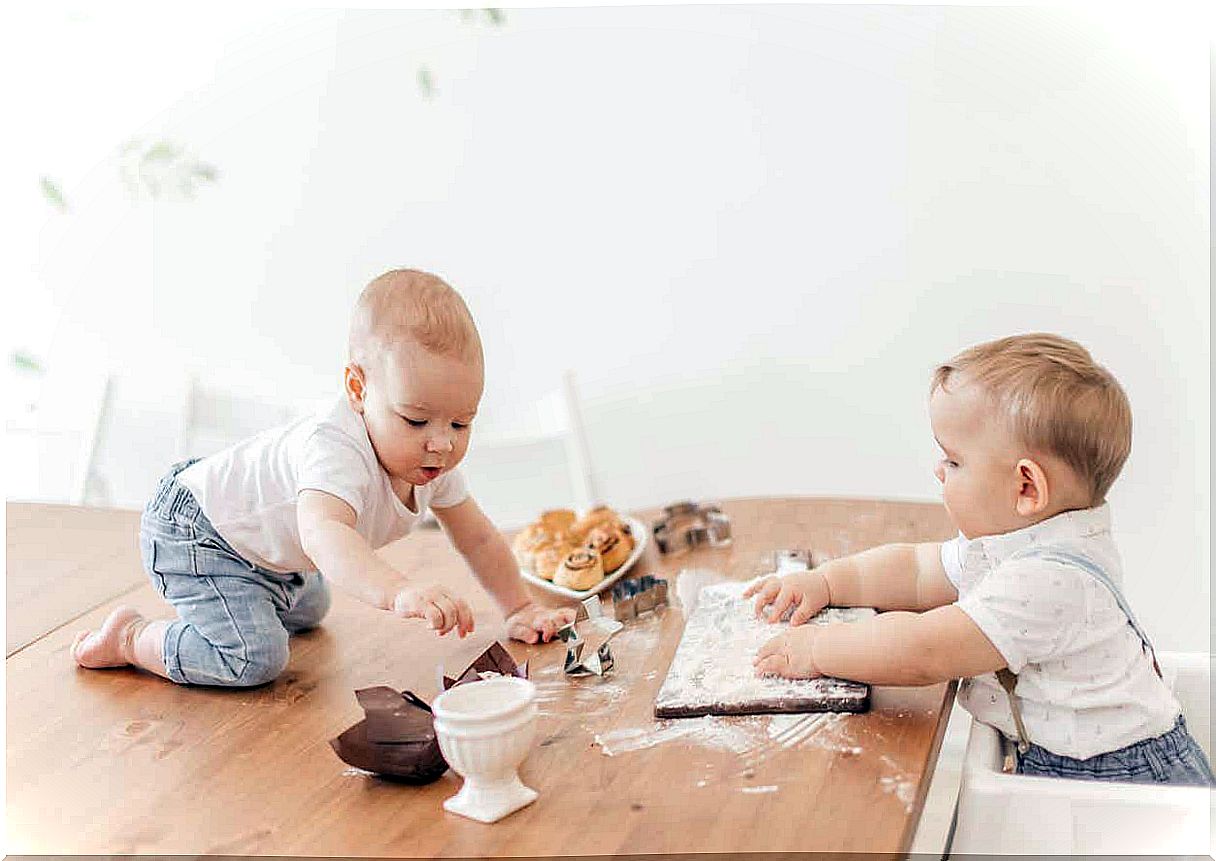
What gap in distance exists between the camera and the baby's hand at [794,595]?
1.48 meters

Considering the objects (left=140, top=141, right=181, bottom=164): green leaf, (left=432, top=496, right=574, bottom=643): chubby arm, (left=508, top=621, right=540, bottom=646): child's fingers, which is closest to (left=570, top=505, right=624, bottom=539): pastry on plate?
(left=432, top=496, right=574, bottom=643): chubby arm

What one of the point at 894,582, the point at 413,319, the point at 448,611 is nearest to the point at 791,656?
the point at 894,582

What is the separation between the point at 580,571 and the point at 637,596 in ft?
0.49

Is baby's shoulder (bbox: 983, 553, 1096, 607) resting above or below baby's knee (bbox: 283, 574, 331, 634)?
above

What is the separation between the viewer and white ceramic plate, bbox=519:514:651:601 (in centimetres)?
170

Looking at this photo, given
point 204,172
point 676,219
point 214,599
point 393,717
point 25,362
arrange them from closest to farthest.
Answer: point 393,717
point 214,599
point 676,219
point 204,172
point 25,362

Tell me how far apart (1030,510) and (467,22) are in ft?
6.75

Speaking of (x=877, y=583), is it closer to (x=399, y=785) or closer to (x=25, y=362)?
(x=399, y=785)

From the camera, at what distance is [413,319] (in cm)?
147

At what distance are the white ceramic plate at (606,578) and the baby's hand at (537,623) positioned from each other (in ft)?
0.28

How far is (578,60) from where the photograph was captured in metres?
2.89

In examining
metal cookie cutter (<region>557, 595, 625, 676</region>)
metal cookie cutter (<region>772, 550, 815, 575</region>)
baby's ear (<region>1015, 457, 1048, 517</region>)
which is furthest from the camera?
metal cookie cutter (<region>772, 550, 815, 575</region>)

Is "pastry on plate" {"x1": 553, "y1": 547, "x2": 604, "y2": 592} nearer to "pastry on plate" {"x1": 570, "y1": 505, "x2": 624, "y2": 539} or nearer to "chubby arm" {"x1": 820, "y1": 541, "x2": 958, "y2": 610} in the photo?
"pastry on plate" {"x1": 570, "y1": 505, "x2": 624, "y2": 539}

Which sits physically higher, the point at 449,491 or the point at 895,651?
the point at 449,491
